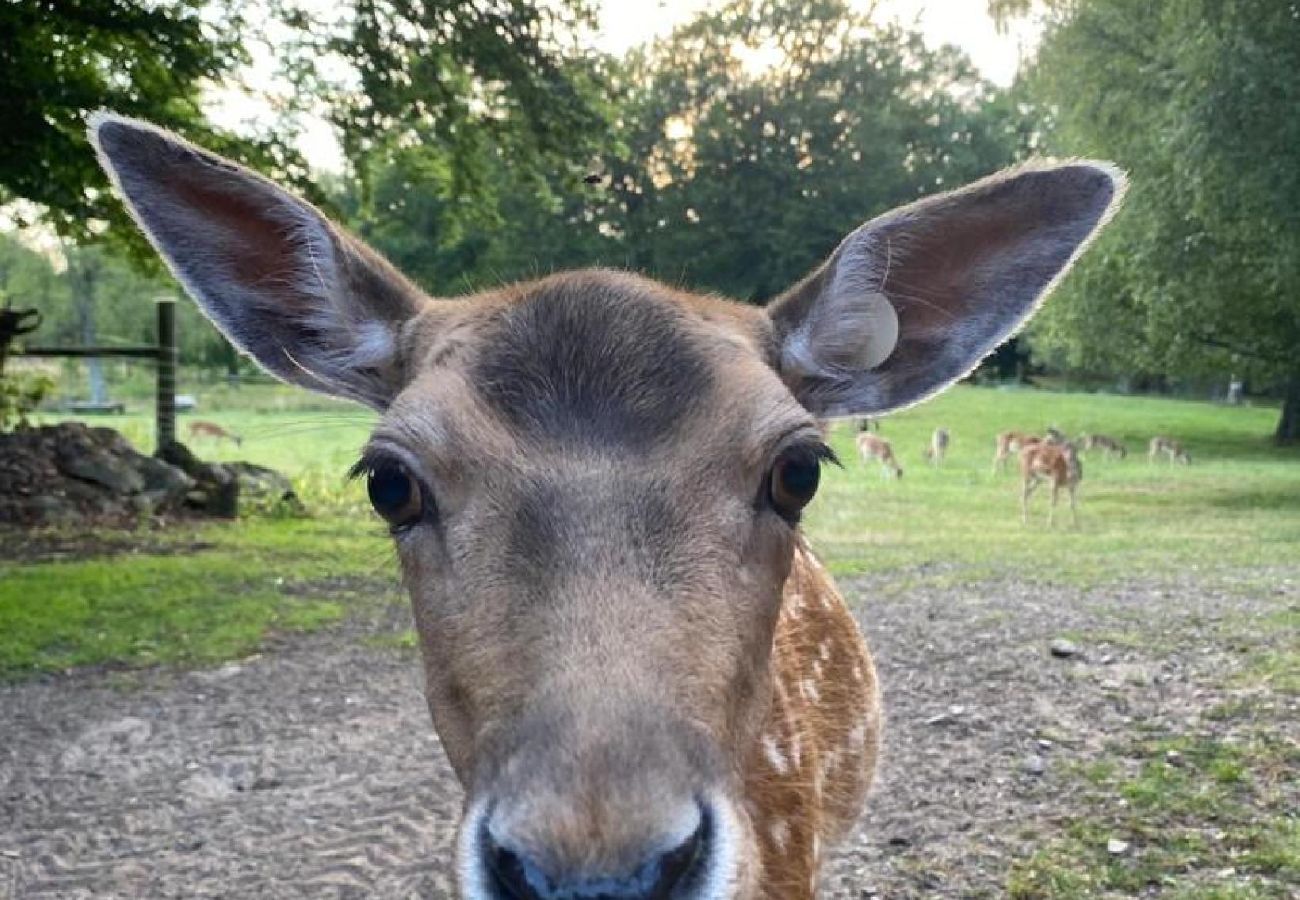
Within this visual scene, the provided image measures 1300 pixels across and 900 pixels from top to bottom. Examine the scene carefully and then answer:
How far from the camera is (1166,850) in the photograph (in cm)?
471

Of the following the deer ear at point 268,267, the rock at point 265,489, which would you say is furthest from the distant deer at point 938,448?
the deer ear at point 268,267

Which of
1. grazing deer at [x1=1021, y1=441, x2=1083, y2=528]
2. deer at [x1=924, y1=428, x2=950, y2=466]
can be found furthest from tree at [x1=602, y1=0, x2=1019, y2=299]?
grazing deer at [x1=1021, y1=441, x2=1083, y2=528]

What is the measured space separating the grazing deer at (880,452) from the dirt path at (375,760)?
45.1 ft

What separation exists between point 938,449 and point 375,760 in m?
20.7


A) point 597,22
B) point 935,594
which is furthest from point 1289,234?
point 597,22

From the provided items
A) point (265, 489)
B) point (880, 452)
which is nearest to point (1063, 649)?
point (265, 489)

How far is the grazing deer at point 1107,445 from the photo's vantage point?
89.8 feet

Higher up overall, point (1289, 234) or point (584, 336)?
point (1289, 234)

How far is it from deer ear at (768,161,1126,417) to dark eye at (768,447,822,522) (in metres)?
0.51

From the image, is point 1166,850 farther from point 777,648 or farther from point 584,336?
point 584,336

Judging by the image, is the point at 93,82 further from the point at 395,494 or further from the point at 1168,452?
the point at 1168,452

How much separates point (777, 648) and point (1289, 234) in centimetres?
1475

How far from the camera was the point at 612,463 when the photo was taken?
2275 millimetres

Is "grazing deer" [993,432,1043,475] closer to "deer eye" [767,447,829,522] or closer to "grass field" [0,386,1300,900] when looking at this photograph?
"grass field" [0,386,1300,900]
